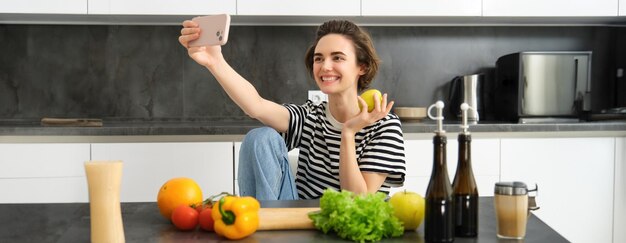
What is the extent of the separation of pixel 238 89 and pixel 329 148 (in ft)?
1.15

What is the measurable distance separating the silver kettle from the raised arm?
1.52 m

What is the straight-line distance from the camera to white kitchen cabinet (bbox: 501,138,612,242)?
296 cm

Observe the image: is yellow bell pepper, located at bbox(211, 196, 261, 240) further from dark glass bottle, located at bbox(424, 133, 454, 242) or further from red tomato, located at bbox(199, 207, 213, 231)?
dark glass bottle, located at bbox(424, 133, 454, 242)

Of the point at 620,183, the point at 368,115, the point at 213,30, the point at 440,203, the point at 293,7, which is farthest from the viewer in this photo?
the point at 293,7

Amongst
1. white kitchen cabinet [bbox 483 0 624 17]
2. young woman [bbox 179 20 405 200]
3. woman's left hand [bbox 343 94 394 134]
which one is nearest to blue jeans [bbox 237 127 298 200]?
young woman [bbox 179 20 405 200]

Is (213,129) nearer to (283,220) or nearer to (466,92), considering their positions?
(466,92)

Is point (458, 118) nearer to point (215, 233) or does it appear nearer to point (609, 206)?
point (609, 206)

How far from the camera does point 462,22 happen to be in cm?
348

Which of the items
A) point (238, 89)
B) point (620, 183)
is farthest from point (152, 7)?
point (620, 183)

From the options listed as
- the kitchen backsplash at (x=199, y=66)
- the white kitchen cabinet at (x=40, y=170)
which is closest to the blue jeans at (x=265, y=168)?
the white kitchen cabinet at (x=40, y=170)

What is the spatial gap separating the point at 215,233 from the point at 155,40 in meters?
2.42

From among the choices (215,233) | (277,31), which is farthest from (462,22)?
(215,233)

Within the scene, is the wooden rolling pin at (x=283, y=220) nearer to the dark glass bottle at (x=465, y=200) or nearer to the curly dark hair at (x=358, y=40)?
the dark glass bottle at (x=465, y=200)

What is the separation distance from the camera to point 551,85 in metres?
3.15
